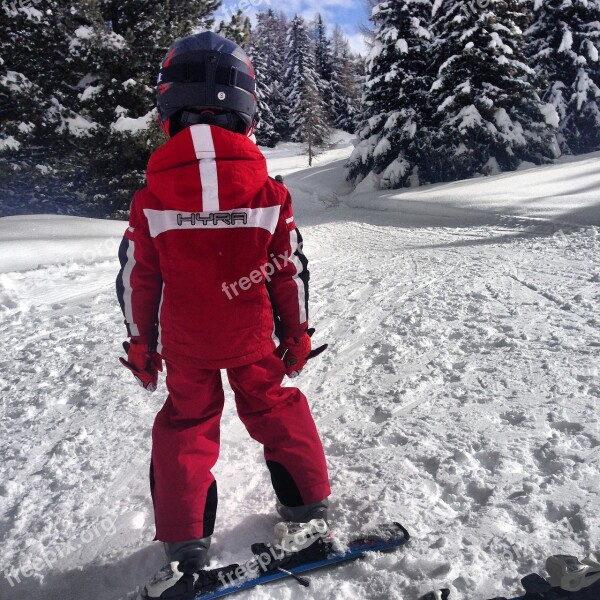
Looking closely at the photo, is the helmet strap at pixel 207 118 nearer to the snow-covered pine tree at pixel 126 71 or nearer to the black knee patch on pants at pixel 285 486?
the black knee patch on pants at pixel 285 486

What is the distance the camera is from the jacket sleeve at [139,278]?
79.0 inches

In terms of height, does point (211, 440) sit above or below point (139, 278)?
below

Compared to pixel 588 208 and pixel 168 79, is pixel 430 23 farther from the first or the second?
pixel 168 79

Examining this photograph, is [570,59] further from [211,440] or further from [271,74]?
[271,74]

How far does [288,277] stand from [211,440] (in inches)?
31.4

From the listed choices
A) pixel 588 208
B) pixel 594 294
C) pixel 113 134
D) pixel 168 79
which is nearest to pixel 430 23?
pixel 588 208

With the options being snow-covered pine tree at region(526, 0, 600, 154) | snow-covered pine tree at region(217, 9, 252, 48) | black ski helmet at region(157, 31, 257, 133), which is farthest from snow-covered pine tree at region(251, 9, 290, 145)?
black ski helmet at region(157, 31, 257, 133)

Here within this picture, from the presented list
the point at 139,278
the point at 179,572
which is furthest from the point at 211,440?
the point at 139,278

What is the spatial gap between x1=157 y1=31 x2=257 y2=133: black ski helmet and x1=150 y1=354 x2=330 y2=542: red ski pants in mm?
1113

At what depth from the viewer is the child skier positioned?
190 cm

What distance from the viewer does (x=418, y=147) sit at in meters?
18.9

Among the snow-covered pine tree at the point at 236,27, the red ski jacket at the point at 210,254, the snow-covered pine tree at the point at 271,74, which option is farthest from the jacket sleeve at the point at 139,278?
the snow-covered pine tree at the point at 271,74

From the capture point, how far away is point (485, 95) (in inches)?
653

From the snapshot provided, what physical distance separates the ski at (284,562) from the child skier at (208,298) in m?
0.10
